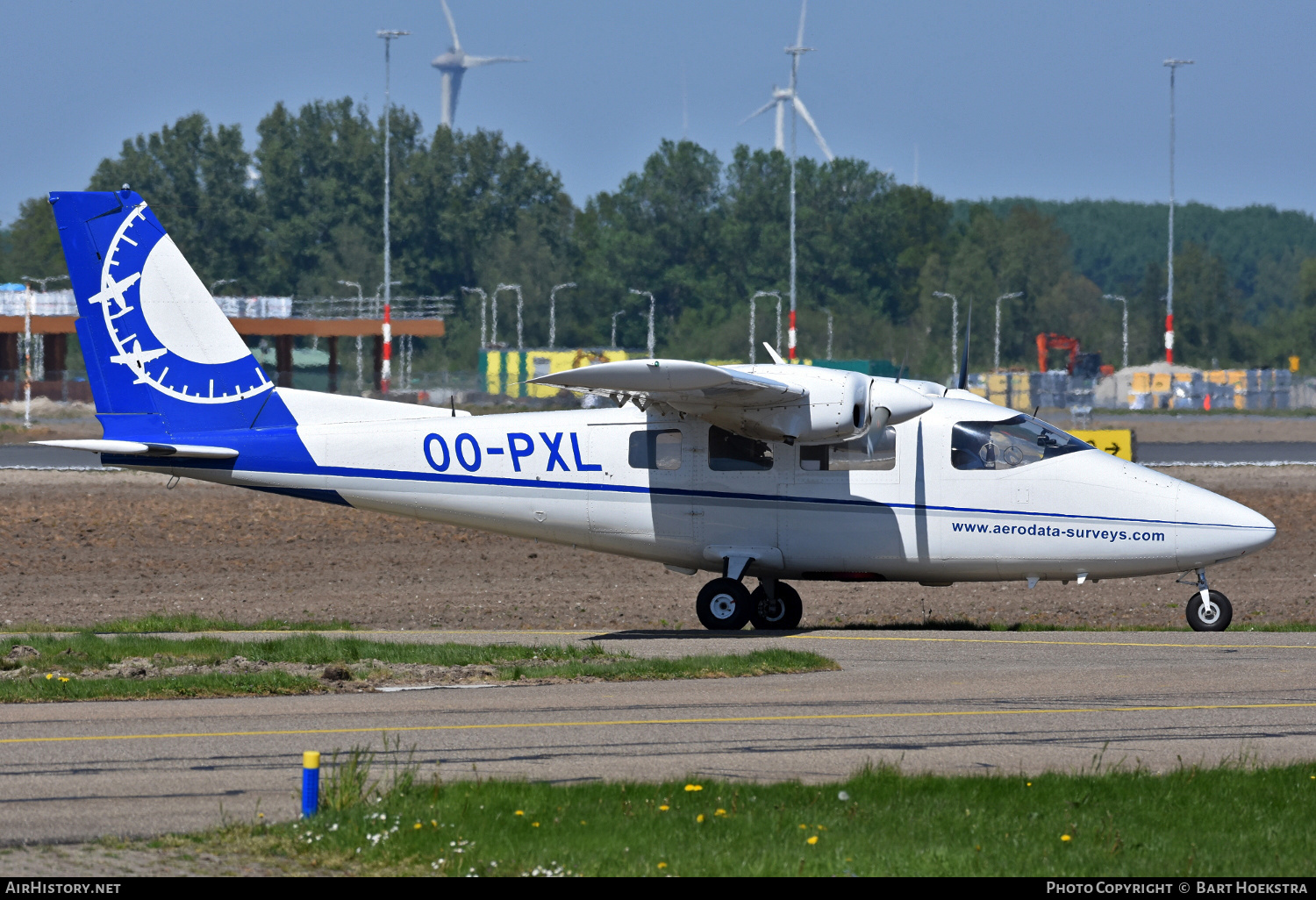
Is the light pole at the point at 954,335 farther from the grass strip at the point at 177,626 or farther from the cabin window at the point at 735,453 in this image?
the grass strip at the point at 177,626

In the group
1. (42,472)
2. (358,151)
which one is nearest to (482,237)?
(358,151)

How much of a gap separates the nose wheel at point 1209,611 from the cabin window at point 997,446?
2.22 meters

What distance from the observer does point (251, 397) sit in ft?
61.6

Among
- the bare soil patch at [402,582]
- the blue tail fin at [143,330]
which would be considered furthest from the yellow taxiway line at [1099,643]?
the blue tail fin at [143,330]

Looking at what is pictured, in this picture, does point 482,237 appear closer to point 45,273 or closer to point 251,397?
point 45,273

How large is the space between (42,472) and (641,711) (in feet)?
106

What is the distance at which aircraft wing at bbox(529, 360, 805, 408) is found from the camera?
1552 cm

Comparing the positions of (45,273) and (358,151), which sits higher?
(358,151)

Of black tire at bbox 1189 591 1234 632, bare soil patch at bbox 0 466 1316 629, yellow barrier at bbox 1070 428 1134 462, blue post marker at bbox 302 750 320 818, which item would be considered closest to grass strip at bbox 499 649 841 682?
bare soil patch at bbox 0 466 1316 629

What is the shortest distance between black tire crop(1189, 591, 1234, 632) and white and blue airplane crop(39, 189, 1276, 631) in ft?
0.10

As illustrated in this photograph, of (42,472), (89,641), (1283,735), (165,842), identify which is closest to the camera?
(165,842)

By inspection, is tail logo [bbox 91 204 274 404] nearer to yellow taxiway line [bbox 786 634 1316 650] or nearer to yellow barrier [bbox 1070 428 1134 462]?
yellow taxiway line [bbox 786 634 1316 650]

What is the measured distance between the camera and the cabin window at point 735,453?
17969 millimetres

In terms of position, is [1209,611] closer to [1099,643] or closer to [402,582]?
[1099,643]
